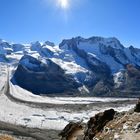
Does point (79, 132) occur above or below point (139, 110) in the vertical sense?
below

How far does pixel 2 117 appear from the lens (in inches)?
6865

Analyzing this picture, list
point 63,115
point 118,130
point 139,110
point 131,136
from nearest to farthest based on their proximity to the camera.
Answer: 1. point 131,136
2. point 118,130
3. point 139,110
4. point 63,115

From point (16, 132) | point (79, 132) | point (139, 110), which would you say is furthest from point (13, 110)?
point (139, 110)

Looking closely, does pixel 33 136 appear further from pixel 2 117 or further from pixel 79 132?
pixel 79 132

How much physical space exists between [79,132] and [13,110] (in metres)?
150

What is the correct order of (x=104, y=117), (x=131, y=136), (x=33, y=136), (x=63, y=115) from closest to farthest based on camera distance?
(x=131, y=136), (x=104, y=117), (x=33, y=136), (x=63, y=115)

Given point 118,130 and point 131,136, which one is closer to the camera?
point 131,136

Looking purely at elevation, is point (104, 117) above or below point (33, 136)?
above

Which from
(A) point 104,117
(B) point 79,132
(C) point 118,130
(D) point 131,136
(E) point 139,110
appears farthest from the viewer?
(B) point 79,132

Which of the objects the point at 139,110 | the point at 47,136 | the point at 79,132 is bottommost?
the point at 47,136

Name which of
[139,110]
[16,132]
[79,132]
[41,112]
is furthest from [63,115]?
[139,110]

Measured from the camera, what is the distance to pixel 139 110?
32750 mm

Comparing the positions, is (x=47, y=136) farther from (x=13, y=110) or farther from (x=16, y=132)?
(x=13, y=110)

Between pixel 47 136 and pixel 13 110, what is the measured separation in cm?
6818
